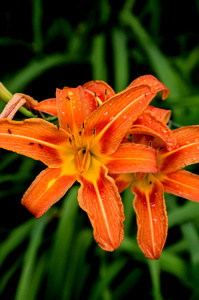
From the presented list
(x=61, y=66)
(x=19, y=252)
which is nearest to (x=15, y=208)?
(x=19, y=252)

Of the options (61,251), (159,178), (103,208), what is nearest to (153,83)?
(159,178)

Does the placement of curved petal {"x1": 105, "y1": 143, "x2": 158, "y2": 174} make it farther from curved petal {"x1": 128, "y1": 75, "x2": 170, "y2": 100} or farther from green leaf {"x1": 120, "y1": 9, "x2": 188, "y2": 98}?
green leaf {"x1": 120, "y1": 9, "x2": 188, "y2": 98}

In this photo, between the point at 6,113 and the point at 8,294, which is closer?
the point at 6,113

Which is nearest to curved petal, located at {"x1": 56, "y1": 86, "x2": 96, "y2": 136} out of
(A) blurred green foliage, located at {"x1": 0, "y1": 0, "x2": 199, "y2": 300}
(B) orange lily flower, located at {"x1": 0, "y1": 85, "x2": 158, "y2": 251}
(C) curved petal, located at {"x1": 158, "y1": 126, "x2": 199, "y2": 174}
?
(B) orange lily flower, located at {"x1": 0, "y1": 85, "x2": 158, "y2": 251}

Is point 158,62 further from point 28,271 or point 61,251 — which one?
point 28,271

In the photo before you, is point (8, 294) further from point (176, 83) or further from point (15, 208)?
point (176, 83)

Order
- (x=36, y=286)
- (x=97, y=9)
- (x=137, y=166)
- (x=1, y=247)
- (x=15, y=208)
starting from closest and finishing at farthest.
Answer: (x=137, y=166), (x=36, y=286), (x=1, y=247), (x=15, y=208), (x=97, y=9)
